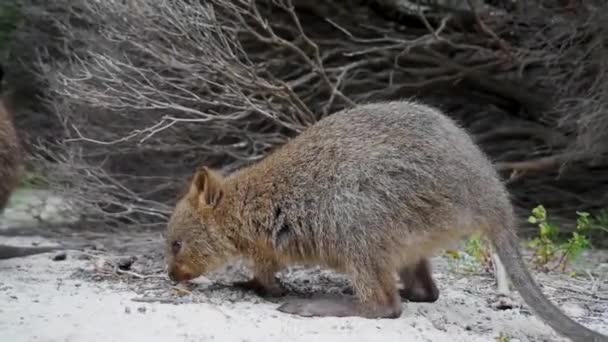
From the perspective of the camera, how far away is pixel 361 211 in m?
4.76

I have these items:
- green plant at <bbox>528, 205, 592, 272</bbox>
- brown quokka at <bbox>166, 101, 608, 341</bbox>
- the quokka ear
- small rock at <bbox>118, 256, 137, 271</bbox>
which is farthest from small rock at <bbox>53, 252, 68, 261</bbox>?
green plant at <bbox>528, 205, 592, 272</bbox>

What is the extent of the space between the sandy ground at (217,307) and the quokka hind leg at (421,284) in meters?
0.08

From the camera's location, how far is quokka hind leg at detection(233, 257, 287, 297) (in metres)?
5.24

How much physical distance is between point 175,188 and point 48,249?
158 cm

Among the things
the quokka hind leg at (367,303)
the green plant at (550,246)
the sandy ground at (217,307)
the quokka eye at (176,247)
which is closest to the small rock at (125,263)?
the sandy ground at (217,307)

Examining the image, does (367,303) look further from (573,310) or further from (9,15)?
(9,15)

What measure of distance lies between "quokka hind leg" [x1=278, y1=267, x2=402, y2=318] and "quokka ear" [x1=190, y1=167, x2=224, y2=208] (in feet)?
2.64

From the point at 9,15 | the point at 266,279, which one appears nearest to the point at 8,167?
the point at 266,279

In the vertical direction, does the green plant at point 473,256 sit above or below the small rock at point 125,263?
above

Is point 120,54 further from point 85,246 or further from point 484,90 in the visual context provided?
point 484,90

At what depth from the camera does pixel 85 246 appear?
723 cm

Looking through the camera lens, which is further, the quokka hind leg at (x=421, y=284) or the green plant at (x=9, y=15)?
the green plant at (x=9, y=15)

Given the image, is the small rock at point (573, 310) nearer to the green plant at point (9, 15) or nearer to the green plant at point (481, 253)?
the green plant at point (481, 253)

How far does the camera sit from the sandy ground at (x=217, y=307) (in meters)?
4.38
